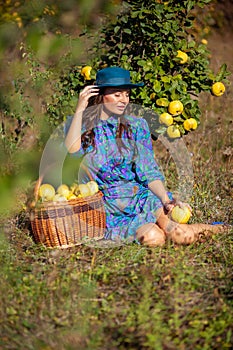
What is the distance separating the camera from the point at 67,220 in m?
2.89

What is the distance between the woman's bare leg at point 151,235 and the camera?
297 centimetres

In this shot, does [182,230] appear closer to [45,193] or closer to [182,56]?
[45,193]

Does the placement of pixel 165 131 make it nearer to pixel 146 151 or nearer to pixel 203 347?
pixel 146 151

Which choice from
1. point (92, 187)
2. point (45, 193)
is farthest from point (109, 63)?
point (45, 193)

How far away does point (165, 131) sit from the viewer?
358 centimetres

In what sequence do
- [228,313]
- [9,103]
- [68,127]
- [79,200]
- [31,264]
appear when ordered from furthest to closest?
[9,103] → [68,127] → [79,200] → [31,264] → [228,313]

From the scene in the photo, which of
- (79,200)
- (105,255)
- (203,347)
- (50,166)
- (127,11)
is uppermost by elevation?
(127,11)

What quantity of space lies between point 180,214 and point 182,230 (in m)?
0.10

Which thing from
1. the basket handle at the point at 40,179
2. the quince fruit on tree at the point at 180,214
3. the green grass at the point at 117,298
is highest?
the basket handle at the point at 40,179

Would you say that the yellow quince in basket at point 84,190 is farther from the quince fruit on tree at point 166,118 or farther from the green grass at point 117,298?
the quince fruit on tree at point 166,118

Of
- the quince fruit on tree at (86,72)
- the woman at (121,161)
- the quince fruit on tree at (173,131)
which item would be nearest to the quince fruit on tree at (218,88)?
the quince fruit on tree at (173,131)

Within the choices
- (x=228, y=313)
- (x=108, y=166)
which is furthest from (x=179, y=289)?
(x=108, y=166)

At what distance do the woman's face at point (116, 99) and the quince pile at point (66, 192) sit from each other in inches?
19.3

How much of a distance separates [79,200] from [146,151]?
63 centimetres
